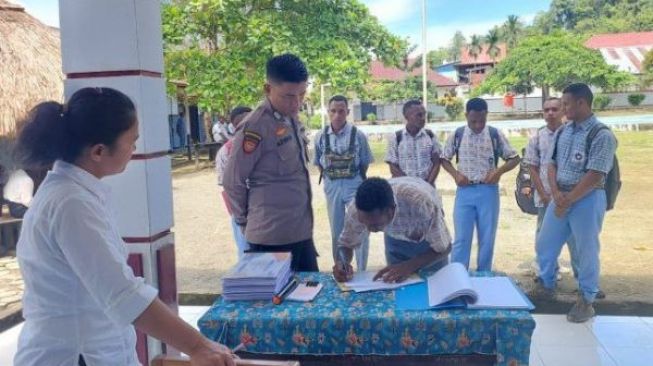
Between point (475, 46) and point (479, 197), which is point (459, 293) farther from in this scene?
point (475, 46)

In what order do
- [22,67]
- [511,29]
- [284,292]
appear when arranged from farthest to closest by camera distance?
[511,29] → [22,67] → [284,292]

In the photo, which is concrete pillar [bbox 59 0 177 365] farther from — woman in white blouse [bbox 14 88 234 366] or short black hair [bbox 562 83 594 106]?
short black hair [bbox 562 83 594 106]

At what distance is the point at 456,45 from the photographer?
237 ft

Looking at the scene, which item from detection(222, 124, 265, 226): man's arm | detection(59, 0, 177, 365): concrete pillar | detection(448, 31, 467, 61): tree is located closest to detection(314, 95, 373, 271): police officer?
detection(222, 124, 265, 226): man's arm

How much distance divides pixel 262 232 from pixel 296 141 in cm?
50

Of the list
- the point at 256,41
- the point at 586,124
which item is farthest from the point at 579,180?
the point at 256,41

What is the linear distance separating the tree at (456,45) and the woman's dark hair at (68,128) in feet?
225

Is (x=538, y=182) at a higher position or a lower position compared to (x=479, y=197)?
higher

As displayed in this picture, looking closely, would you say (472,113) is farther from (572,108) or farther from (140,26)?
(140,26)

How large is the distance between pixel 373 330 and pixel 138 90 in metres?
1.44

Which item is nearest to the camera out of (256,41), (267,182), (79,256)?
(79,256)

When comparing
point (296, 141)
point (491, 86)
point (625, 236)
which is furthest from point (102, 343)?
point (491, 86)

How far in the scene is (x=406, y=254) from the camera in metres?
2.94

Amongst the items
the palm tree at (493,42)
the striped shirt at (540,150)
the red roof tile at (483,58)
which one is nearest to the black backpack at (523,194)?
the striped shirt at (540,150)
